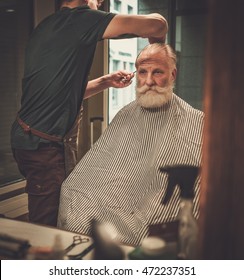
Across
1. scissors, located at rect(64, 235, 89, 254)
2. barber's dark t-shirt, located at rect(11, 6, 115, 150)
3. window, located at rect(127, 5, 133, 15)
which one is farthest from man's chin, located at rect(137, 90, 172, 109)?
window, located at rect(127, 5, 133, 15)

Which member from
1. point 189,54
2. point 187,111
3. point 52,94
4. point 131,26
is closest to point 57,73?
point 52,94

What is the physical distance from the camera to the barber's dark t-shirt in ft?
5.15

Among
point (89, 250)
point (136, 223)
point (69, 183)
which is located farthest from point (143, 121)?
point (89, 250)

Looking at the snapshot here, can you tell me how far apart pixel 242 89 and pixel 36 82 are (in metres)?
1.26

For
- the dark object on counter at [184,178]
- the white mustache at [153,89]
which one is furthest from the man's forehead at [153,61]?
the dark object on counter at [184,178]

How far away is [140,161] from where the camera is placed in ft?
5.61

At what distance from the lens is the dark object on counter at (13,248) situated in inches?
38.5

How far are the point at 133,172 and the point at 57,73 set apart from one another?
22.9 inches

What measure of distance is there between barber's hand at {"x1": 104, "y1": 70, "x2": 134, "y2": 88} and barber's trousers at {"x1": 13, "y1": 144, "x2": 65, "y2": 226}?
0.62 meters

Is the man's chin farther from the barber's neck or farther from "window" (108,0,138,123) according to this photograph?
"window" (108,0,138,123)

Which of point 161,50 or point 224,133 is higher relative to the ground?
point 161,50

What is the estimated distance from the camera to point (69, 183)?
1657mm

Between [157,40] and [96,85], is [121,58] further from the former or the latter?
[157,40]
